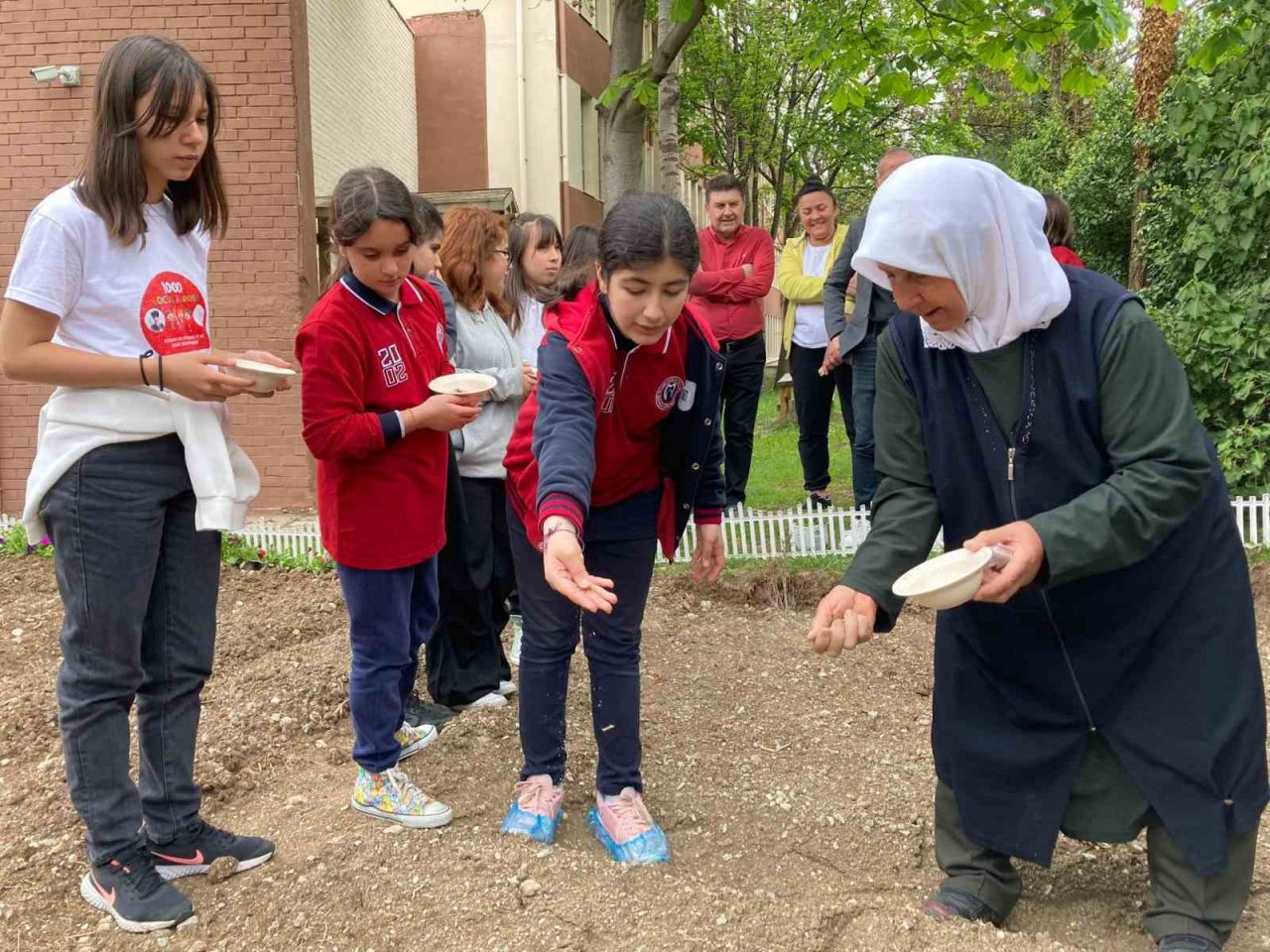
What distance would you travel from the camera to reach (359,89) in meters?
12.8

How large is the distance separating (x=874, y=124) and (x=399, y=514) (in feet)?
69.6

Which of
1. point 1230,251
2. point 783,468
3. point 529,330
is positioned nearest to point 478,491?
point 529,330

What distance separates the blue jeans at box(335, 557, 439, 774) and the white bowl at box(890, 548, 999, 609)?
1559mm

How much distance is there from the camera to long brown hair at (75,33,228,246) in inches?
98.4

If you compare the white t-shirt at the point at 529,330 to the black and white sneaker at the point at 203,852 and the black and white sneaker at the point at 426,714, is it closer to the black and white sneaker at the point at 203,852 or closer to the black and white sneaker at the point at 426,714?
the black and white sneaker at the point at 426,714

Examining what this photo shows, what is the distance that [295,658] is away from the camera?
496cm

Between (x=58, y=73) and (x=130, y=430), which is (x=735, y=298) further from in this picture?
(x=58, y=73)

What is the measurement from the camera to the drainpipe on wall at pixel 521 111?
1683 cm

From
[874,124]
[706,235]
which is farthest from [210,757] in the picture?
[874,124]

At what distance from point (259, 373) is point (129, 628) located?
0.66 m

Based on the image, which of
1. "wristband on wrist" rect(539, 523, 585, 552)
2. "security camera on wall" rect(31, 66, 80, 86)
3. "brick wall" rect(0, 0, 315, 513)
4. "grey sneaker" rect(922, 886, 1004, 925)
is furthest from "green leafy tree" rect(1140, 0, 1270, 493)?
"security camera on wall" rect(31, 66, 80, 86)

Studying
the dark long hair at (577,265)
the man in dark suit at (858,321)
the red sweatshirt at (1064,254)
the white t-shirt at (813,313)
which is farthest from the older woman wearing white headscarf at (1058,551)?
the white t-shirt at (813,313)

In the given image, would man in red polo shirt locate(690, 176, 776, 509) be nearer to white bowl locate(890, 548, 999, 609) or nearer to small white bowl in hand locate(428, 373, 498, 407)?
small white bowl in hand locate(428, 373, 498, 407)

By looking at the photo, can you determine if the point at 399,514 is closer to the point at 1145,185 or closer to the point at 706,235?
the point at 706,235
